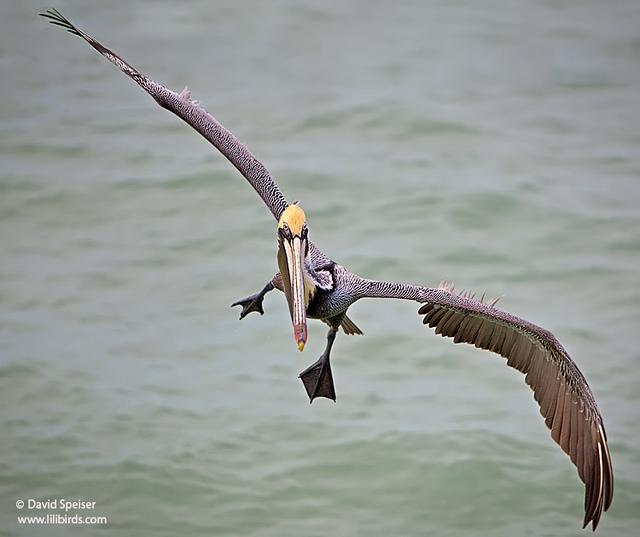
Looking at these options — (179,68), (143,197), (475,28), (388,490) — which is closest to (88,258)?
(143,197)

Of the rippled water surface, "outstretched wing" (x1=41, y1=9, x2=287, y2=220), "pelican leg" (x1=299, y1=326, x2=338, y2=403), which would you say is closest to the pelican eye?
"outstretched wing" (x1=41, y1=9, x2=287, y2=220)

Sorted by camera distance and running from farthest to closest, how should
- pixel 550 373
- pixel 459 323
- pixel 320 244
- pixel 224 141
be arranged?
pixel 320 244, pixel 224 141, pixel 459 323, pixel 550 373

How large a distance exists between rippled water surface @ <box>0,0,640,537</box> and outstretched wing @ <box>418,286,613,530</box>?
2.17 m

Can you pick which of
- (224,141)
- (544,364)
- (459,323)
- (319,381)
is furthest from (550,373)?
(224,141)

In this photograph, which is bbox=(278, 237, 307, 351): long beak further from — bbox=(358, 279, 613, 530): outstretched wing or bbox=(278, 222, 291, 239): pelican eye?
bbox=(358, 279, 613, 530): outstretched wing

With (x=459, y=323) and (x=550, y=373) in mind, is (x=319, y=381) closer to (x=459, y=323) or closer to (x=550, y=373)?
(x=459, y=323)

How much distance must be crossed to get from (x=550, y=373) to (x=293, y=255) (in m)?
1.93

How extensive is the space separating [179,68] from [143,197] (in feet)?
6.65

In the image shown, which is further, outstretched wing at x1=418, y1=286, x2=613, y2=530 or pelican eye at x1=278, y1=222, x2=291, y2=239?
outstretched wing at x1=418, y1=286, x2=613, y2=530

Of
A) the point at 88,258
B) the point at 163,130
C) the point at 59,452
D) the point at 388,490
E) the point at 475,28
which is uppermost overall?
the point at 475,28

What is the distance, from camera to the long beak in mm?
6102

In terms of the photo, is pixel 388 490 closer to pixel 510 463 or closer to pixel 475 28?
pixel 510 463

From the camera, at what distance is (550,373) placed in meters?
7.45

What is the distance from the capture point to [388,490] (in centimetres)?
970
